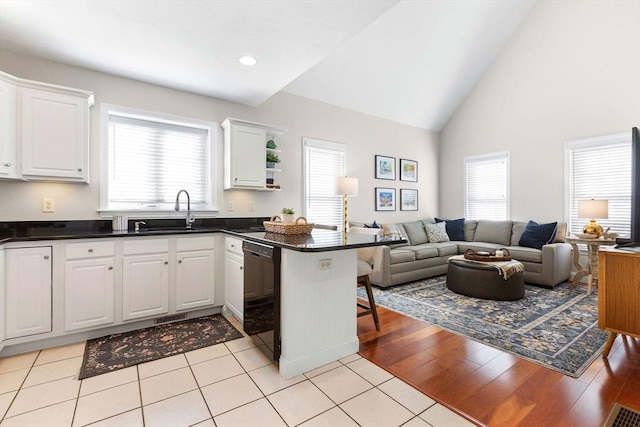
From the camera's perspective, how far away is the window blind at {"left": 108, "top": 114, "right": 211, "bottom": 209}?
3266mm

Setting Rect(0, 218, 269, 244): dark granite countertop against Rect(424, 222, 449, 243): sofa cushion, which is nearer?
Rect(0, 218, 269, 244): dark granite countertop

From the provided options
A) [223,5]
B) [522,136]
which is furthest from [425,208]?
[223,5]

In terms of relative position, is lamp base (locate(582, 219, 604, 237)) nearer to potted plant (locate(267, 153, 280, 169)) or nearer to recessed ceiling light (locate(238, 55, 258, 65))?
potted plant (locate(267, 153, 280, 169))

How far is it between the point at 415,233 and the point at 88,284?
4661 mm

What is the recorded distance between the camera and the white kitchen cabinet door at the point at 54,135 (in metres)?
2.60

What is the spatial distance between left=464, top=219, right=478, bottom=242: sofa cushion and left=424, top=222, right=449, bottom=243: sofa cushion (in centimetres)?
41

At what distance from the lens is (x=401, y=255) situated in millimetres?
4309

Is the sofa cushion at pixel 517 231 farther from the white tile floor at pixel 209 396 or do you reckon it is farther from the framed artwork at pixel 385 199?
the white tile floor at pixel 209 396

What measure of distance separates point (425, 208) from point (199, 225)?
4628 mm

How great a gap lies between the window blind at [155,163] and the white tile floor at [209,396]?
1.70 meters

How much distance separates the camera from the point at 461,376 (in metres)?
2.05

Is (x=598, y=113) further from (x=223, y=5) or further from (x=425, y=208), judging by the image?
(x=223, y=5)

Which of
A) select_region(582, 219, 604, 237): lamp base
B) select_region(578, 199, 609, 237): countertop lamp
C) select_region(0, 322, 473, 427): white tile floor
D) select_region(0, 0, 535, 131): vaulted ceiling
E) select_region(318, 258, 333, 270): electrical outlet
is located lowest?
select_region(0, 322, 473, 427): white tile floor

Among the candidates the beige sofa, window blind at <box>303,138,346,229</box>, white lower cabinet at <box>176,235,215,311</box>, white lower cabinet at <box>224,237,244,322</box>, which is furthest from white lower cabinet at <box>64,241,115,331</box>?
window blind at <box>303,138,346,229</box>
